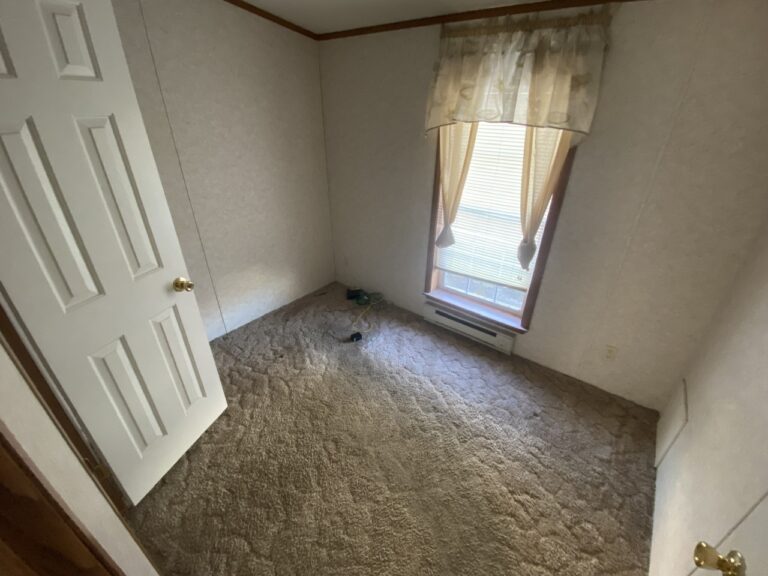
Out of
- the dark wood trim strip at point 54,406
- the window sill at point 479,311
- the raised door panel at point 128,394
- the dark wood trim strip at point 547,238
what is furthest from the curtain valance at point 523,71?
the dark wood trim strip at point 54,406

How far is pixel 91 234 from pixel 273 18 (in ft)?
6.41

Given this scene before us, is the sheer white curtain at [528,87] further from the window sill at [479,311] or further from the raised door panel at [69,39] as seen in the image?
the raised door panel at [69,39]

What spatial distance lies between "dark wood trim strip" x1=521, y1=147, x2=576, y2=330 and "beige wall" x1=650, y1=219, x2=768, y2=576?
2.66ft

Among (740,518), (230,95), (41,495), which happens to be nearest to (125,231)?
(41,495)

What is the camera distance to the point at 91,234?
3.62ft

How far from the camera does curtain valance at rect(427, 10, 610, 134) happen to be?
5.13 ft

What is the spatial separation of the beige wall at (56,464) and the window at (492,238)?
2.18m

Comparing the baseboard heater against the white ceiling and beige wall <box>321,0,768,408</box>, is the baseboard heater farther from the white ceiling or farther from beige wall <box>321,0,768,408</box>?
the white ceiling

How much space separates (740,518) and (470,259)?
177 centimetres

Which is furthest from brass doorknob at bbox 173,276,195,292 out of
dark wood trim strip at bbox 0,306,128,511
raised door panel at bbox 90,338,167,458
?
dark wood trim strip at bbox 0,306,128,511

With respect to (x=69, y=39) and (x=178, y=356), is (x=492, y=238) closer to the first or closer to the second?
(x=178, y=356)

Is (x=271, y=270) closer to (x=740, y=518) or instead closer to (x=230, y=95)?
(x=230, y=95)

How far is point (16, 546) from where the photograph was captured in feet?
1.57

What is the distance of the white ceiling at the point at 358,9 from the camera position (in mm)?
1765
